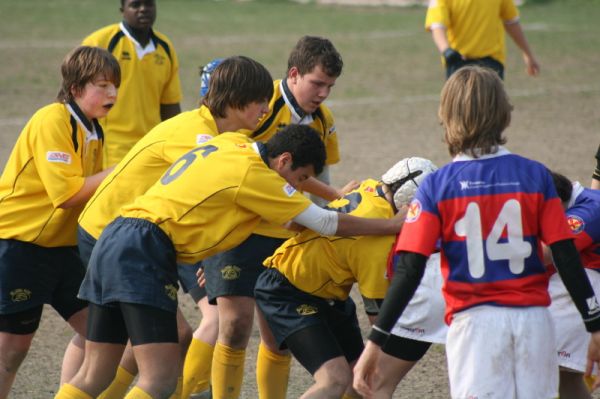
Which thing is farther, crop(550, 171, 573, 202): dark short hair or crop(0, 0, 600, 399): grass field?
crop(0, 0, 600, 399): grass field

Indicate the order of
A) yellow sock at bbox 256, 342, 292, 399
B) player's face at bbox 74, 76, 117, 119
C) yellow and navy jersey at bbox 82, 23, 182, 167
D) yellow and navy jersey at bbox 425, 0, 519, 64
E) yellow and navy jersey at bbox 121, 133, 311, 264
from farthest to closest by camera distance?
yellow and navy jersey at bbox 425, 0, 519, 64 → yellow and navy jersey at bbox 82, 23, 182, 167 → yellow sock at bbox 256, 342, 292, 399 → player's face at bbox 74, 76, 117, 119 → yellow and navy jersey at bbox 121, 133, 311, 264

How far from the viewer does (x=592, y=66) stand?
62.6ft

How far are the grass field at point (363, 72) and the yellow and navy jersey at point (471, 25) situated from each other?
1559 millimetres

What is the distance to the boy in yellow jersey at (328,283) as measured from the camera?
496 centimetres

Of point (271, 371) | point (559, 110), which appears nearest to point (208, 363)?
point (271, 371)

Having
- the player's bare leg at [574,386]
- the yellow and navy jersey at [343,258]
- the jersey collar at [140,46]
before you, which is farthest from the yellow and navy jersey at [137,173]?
the jersey collar at [140,46]

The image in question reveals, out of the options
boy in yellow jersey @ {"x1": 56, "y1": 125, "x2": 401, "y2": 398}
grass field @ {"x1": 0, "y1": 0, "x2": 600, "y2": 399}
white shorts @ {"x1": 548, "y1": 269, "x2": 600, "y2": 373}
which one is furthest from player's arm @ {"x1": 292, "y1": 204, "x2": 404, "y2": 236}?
grass field @ {"x1": 0, "y1": 0, "x2": 600, "y2": 399}

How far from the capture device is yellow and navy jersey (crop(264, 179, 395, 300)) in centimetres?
496

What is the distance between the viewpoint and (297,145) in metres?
4.96

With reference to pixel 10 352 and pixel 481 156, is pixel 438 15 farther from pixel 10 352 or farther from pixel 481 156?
pixel 481 156

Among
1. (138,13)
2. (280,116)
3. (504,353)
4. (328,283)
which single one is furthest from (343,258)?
(138,13)

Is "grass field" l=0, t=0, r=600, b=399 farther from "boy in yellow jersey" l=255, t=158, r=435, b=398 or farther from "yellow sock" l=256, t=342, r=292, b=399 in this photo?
"boy in yellow jersey" l=255, t=158, r=435, b=398

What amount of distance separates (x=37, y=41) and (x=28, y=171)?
1595 centimetres

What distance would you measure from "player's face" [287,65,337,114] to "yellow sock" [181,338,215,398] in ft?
4.65
